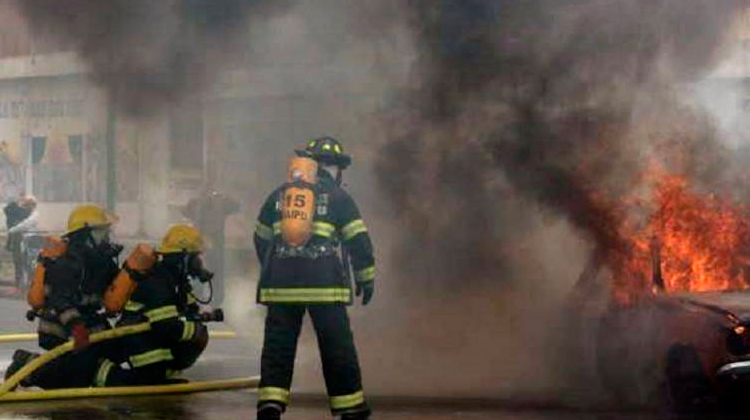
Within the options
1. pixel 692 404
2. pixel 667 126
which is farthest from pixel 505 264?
pixel 692 404

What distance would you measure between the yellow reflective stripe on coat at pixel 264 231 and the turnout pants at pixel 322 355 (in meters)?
0.41

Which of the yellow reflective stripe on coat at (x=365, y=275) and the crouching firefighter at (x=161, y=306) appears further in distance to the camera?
Answer: the crouching firefighter at (x=161, y=306)

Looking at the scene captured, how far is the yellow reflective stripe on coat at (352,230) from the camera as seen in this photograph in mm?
9703

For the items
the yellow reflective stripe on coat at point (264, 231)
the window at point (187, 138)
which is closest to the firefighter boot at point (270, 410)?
the yellow reflective stripe on coat at point (264, 231)

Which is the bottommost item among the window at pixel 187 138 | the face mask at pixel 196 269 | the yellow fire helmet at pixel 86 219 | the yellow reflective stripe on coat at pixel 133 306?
the yellow reflective stripe on coat at pixel 133 306

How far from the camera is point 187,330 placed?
37.4 ft

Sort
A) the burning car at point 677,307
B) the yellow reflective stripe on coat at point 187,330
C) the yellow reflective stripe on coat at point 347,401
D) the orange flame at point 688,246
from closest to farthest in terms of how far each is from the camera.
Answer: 1. the yellow reflective stripe on coat at point 347,401
2. the burning car at point 677,307
3. the yellow reflective stripe on coat at point 187,330
4. the orange flame at point 688,246

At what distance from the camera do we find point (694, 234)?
11.8m

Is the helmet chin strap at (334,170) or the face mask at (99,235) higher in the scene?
the helmet chin strap at (334,170)

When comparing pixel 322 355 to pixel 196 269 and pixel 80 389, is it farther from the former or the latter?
pixel 80 389

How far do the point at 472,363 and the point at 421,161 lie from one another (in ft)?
5.66

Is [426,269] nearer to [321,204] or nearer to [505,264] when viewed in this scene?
[505,264]

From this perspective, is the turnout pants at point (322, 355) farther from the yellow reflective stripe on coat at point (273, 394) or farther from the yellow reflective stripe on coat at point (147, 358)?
the yellow reflective stripe on coat at point (147, 358)

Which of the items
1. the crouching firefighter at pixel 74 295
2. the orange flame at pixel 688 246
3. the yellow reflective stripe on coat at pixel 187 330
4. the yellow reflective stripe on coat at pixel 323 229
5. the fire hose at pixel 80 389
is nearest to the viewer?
the yellow reflective stripe on coat at pixel 323 229
